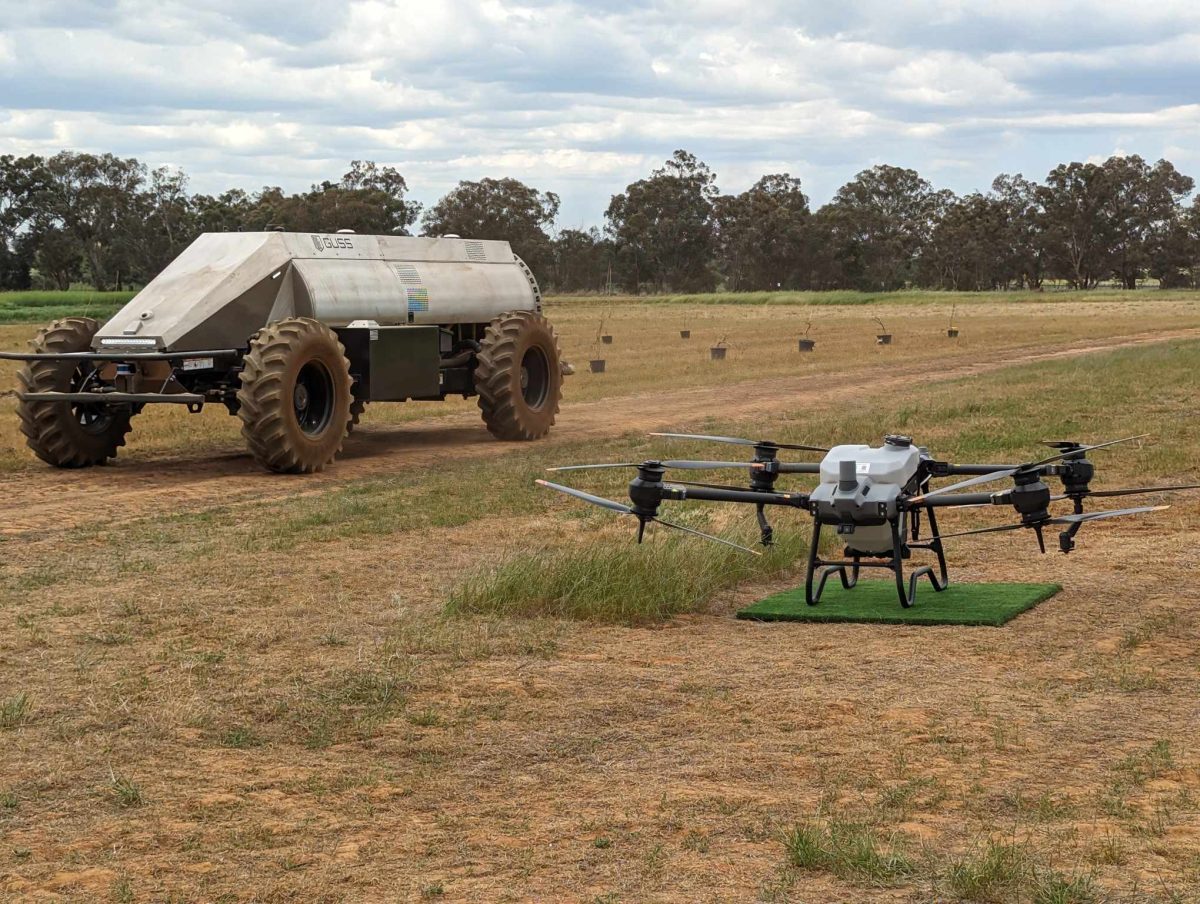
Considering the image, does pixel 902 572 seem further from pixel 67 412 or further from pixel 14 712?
pixel 67 412

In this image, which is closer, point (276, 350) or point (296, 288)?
point (276, 350)

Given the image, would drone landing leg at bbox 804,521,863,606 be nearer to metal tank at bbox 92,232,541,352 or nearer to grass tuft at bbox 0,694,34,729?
grass tuft at bbox 0,694,34,729

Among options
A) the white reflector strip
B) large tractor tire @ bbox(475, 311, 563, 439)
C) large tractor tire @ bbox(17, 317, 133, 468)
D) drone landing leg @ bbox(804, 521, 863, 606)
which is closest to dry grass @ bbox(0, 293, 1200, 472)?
large tractor tire @ bbox(17, 317, 133, 468)

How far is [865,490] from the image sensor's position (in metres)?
8.85

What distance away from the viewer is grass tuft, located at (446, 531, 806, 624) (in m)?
9.46

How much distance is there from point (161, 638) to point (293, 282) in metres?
8.86

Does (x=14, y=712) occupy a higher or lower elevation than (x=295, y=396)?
lower

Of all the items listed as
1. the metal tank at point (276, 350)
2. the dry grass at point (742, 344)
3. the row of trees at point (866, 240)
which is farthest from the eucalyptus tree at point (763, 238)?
the metal tank at point (276, 350)

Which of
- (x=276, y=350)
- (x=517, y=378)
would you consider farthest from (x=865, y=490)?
(x=517, y=378)

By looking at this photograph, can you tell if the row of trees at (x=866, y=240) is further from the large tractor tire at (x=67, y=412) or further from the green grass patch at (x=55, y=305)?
the large tractor tire at (x=67, y=412)

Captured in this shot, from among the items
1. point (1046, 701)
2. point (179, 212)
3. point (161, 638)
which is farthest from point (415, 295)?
point (179, 212)

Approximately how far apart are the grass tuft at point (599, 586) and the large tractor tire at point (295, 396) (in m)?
6.11

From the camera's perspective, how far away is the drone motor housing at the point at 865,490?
875 centimetres

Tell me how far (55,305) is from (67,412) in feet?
165
